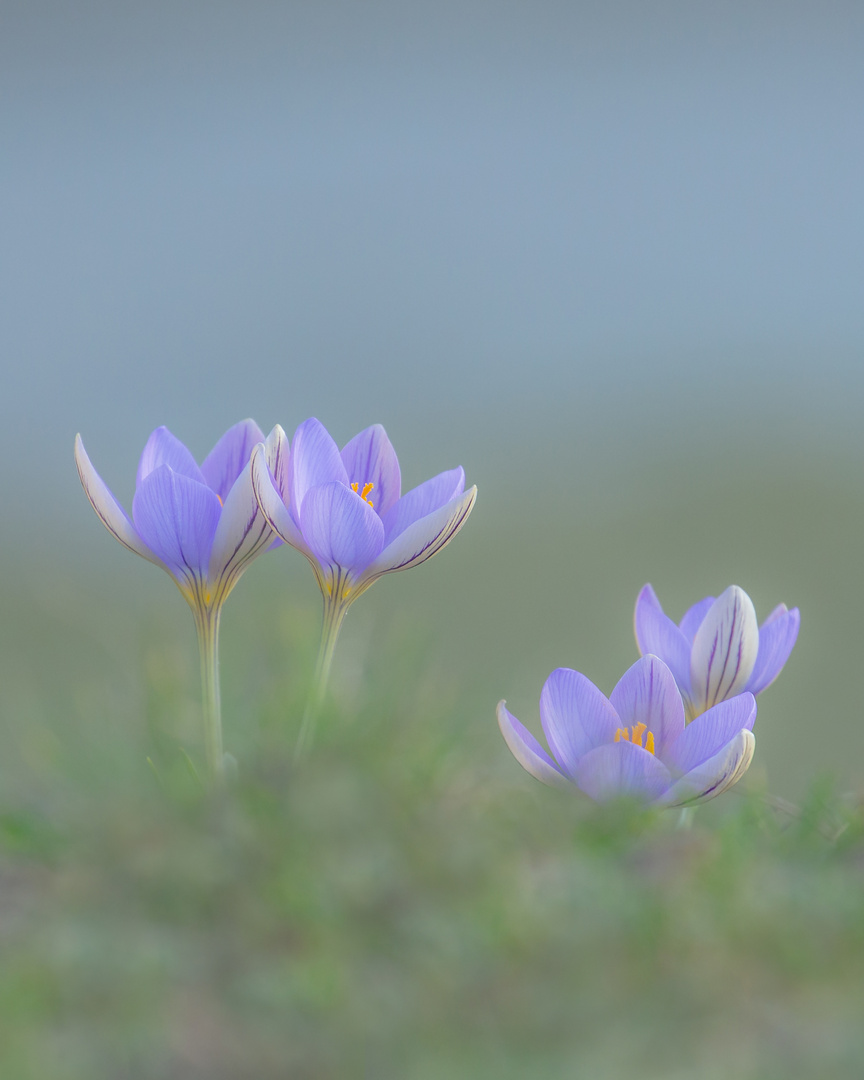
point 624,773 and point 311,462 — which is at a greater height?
point 311,462

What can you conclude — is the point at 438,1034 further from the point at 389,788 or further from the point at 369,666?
the point at 369,666

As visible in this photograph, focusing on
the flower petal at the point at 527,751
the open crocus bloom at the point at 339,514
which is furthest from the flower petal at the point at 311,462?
the flower petal at the point at 527,751

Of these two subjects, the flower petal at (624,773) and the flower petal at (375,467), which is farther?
the flower petal at (375,467)

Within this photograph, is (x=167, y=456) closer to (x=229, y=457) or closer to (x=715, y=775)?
(x=229, y=457)

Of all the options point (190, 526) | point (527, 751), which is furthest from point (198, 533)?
point (527, 751)

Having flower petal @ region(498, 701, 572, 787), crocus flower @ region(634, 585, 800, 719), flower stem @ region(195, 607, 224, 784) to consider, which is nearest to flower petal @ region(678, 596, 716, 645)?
crocus flower @ region(634, 585, 800, 719)

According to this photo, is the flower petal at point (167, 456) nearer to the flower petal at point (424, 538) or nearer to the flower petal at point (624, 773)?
the flower petal at point (424, 538)
